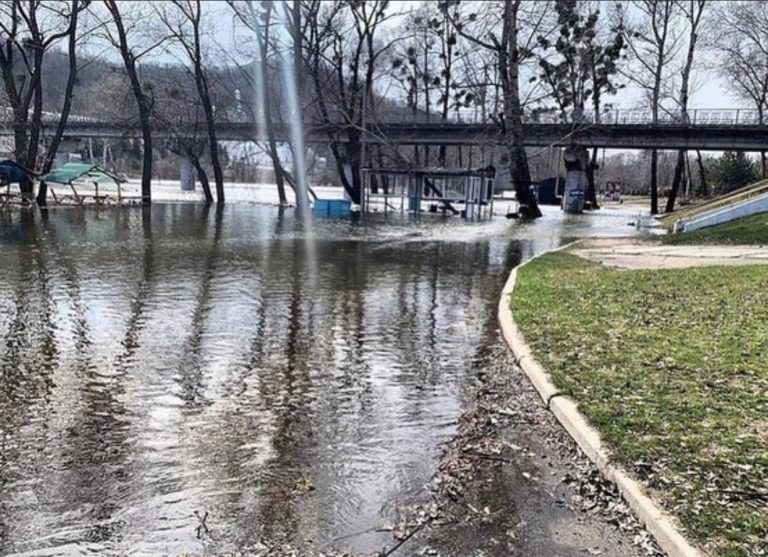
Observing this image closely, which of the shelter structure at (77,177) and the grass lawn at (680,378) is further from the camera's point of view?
the shelter structure at (77,177)

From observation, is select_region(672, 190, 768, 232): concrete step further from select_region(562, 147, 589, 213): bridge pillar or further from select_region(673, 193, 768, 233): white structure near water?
select_region(562, 147, 589, 213): bridge pillar

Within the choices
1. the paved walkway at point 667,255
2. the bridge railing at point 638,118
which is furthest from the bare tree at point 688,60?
the paved walkway at point 667,255

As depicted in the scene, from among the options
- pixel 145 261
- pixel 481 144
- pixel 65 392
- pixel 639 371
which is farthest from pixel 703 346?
pixel 481 144

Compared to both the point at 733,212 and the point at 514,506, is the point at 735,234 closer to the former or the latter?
the point at 733,212

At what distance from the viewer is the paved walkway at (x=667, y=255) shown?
39.3ft

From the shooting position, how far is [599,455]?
13.2 ft

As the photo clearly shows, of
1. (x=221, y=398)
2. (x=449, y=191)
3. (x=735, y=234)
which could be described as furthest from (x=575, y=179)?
(x=221, y=398)

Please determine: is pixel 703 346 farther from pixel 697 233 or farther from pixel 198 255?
pixel 697 233

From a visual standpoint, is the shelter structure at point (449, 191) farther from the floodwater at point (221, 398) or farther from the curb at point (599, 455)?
the curb at point (599, 455)

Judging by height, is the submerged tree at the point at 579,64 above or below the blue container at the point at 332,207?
above

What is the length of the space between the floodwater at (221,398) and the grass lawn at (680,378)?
39.1 inches

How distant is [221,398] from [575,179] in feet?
133

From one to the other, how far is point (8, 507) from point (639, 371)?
4.49 m

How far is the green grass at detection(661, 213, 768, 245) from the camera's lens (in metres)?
15.3
